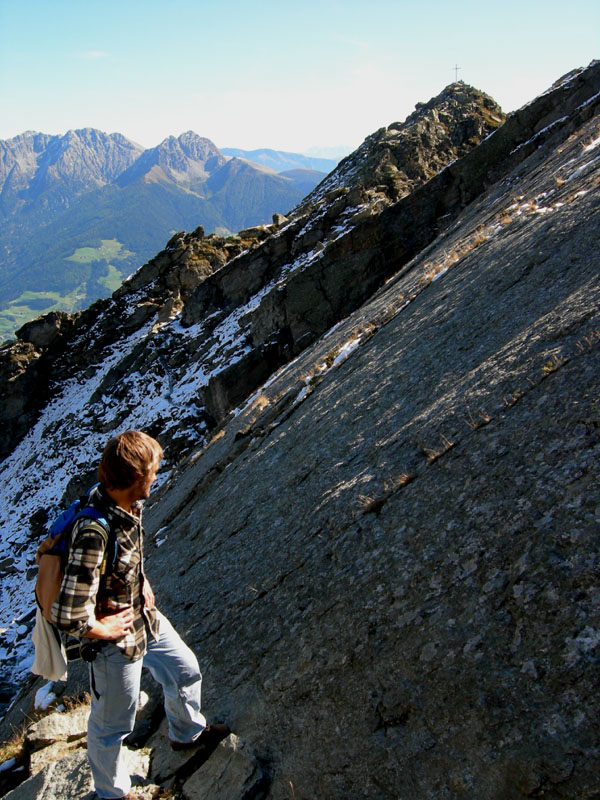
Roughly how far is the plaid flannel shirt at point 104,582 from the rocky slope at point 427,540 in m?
1.65

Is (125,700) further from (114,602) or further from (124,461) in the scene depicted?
(124,461)

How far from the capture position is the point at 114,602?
4.03 m

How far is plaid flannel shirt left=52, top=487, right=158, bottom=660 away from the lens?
11.9 ft

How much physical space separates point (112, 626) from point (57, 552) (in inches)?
29.9

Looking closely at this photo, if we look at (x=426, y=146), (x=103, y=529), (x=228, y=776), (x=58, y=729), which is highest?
(x=426, y=146)

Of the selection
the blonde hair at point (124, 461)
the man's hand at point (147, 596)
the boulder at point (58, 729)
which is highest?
the blonde hair at point (124, 461)

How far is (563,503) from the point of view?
4191 mm

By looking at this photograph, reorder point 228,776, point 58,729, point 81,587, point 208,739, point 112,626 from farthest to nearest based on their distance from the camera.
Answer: point 58,729
point 208,739
point 228,776
point 112,626
point 81,587

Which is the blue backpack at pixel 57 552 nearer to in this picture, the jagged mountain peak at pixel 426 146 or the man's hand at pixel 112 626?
the man's hand at pixel 112 626

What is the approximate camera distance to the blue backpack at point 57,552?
3748mm

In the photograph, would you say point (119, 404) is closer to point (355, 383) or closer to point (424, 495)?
point (355, 383)

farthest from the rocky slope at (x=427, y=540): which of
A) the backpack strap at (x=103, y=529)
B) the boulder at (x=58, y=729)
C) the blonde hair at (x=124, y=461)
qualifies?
the blonde hair at (x=124, y=461)

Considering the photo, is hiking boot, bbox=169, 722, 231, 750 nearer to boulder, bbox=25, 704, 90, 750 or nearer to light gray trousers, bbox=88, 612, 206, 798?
light gray trousers, bbox=88, 612, 206, 798

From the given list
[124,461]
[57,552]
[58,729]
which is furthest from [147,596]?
[58,729]
